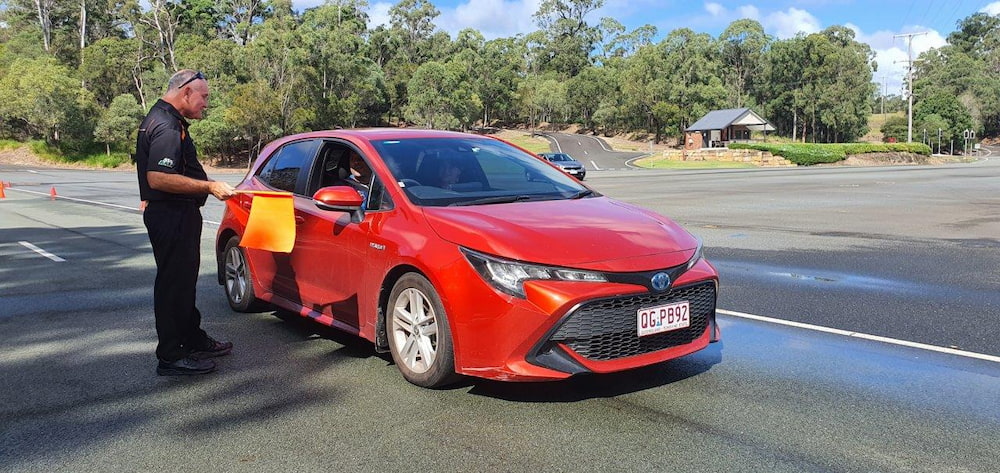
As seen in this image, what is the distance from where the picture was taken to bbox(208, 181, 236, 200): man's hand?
4.62 m

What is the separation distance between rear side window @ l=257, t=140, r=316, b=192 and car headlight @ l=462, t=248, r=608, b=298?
97.4 inches

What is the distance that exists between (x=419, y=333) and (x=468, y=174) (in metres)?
1.36

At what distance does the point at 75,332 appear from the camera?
19.8ft

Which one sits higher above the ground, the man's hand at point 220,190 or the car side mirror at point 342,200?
the man's hand at point 220,190

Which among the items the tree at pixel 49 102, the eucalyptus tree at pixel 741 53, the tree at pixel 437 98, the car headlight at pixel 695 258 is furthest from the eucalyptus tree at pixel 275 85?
the eucalyptus tree at pixel 741 53

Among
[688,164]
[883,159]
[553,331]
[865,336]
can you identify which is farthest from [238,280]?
[883,159]

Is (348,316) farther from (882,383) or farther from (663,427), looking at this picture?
(882,383)

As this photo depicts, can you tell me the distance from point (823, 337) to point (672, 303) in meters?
2.19

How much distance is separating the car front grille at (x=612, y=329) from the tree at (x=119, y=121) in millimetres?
67516

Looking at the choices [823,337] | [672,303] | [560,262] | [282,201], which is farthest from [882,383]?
[282,201]

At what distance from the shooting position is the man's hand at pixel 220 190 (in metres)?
4.62

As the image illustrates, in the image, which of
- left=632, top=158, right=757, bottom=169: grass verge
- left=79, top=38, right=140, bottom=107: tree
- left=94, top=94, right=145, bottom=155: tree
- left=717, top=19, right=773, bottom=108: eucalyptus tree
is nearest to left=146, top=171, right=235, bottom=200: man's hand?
left=632, top=158, right=757, bottom=169: grass verge

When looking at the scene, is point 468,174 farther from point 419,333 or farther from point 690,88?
point 690,88

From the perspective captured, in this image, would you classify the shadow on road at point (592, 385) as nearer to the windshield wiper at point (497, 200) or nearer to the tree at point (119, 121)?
the windshield wiper at point (497, 200)
